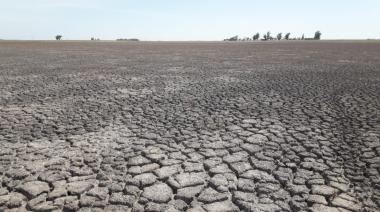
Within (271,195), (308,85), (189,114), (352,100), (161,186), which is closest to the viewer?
(271,195)

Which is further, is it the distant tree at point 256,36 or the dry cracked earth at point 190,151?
the distant tree at point 256,36

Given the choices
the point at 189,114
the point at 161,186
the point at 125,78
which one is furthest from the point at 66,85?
the point at 161,186

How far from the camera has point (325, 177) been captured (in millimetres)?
3686

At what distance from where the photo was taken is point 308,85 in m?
9.82

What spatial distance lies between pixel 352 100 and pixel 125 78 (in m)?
7.32

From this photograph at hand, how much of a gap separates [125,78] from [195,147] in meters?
7.54

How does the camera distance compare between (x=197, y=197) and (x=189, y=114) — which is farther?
(x=189, y=114)

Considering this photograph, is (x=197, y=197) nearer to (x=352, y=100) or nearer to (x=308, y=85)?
(x=352, y=100)

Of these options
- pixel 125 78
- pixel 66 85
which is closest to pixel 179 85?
pixel 125 78

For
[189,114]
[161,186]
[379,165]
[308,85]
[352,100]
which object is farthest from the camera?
[308,85]

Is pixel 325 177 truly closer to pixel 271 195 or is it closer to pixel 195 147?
pixel 271 195

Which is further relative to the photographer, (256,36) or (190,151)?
(256,36)

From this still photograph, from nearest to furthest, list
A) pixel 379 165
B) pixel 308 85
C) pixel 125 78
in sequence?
pixel 379 165 → pixel 308 85 → pixel 125 78

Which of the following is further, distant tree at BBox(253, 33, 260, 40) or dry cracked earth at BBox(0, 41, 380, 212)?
distant tree at BBox(253, 33, 260, 40)
